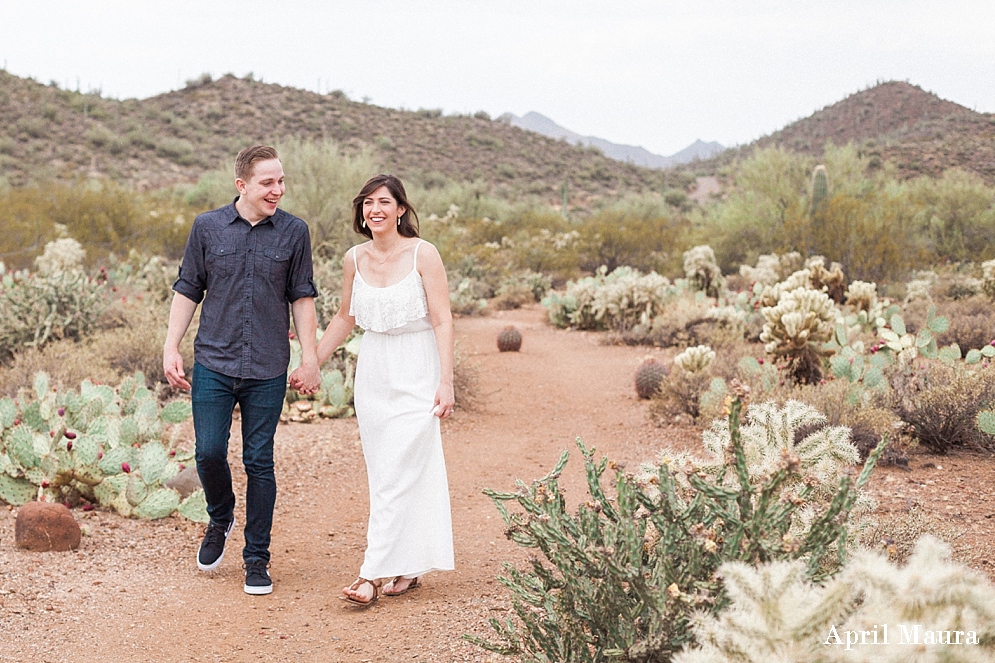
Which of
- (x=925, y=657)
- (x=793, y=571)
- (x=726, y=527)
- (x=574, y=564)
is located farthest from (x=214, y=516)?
(x=925, y=657)

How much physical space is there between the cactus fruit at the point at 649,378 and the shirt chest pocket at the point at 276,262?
5.11m

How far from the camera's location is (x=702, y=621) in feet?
6.95

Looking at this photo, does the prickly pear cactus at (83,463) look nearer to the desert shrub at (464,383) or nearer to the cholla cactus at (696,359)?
the desert shrub at (464,383)

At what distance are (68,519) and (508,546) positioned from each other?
93.0 inches

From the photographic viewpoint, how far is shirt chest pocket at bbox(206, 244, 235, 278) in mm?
4227

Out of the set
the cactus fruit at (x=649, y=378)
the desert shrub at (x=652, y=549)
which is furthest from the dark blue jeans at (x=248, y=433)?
the cactus fruit at (x=649, y=378)

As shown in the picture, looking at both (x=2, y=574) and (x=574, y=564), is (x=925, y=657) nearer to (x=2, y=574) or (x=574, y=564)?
(x=574, y=564)

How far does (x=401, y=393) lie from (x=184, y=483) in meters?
2.20

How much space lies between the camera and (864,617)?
174 centimetres

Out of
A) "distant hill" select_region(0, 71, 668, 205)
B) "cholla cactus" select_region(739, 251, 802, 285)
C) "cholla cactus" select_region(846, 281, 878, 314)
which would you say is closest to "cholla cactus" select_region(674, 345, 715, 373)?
"cholla cactus" select_region(846, 281, 878, 314)

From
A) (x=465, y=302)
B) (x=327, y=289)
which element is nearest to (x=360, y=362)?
(x=327, y=289)

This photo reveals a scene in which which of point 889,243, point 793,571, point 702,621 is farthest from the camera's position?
point 889,243

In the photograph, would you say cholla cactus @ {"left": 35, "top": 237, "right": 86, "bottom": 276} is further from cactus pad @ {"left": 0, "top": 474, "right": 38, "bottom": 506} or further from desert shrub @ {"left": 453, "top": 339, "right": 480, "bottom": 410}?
cactus pad @ {"left": 0, "top": 474, "right": 38, "bottom": 506}

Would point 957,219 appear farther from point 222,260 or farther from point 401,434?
point 222,260
